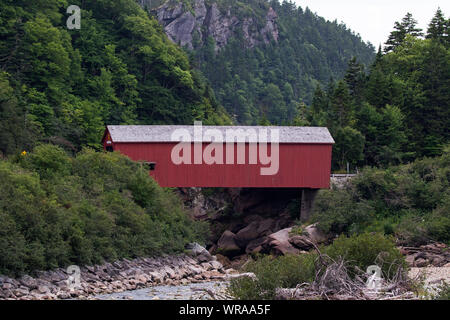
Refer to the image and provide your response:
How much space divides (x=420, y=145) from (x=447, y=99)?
13.3 ft

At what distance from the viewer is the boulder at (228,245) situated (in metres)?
45.8

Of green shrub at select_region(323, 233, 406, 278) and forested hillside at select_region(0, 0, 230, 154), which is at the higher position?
forested hillside at select_region(0, 0, 230, 154)

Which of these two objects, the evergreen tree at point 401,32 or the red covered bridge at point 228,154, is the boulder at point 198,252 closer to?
the red covered bridge at point 228,154

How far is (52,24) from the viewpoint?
2361 inches

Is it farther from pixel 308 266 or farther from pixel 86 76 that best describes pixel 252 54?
pixel 308 266

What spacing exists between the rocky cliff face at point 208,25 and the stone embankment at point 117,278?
91190 mm

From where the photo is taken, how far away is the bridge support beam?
4478cm

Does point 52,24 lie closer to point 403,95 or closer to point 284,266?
point 403,95

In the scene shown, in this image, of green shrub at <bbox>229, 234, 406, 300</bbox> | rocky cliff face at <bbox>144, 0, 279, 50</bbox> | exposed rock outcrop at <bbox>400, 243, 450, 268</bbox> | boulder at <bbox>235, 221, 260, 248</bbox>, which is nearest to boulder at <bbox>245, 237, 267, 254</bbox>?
boulder at <bbox>235, 221, 260, 248</bbox>

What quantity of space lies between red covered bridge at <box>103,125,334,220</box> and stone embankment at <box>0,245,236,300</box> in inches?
235

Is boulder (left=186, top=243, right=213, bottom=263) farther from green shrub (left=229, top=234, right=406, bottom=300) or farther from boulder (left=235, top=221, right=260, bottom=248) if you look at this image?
green shrub (left=229, top=234, right=406, bottom=300)

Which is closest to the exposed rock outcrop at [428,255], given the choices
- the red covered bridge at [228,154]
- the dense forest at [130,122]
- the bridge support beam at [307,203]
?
the dense forest at [130,122]

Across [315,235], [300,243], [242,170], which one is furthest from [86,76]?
[300,243]

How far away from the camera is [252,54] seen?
5487 inches
